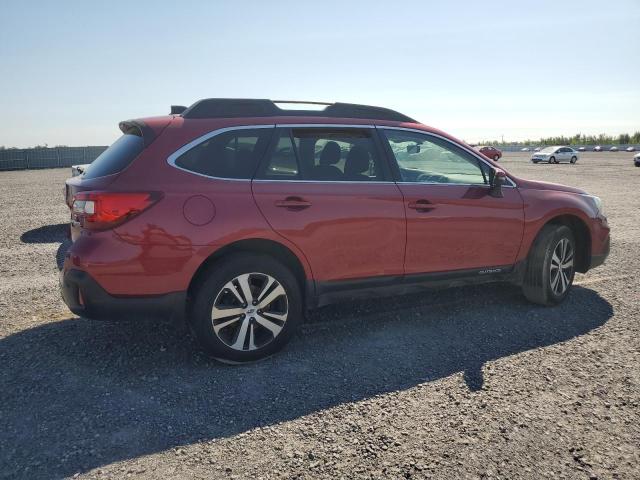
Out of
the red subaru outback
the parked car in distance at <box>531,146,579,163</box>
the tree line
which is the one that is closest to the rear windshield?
the red subaru outback

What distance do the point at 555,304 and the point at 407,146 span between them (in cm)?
221

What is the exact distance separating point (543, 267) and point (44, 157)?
36.0 meters

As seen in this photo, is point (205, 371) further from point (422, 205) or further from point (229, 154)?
point (422, 205)

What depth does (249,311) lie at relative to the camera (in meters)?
3.68

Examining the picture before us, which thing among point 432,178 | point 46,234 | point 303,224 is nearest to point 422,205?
point 432,178

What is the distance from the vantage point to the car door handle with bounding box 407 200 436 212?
4176 mm

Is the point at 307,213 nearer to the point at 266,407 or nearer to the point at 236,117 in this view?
the point at 236,117

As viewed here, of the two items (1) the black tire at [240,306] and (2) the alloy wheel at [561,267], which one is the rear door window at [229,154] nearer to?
(1) the black tire at [240,306]

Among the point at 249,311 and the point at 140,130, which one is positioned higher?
the point at 140,130

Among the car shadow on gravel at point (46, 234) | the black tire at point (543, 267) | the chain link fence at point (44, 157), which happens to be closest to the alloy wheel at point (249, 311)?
the black tire at point (543, 267)

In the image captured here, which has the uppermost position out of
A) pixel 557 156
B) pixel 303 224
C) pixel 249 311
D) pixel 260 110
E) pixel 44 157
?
pixel 44 157

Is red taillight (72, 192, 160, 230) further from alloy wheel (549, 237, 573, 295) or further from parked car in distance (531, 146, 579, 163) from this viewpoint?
parked car in distance (531, 146, 579, 163)

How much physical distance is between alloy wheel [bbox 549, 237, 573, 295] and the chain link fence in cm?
3278

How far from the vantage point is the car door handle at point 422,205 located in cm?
418
